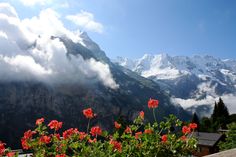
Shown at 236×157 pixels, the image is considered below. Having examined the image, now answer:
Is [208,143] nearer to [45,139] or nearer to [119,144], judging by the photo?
[119,144]

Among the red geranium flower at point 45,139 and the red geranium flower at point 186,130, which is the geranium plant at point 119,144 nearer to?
the red geranium flower at point 45,139

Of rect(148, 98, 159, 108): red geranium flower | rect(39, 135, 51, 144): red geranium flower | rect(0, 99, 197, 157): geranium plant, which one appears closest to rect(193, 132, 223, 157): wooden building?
rect(148, 98, 159, 108): red geranium flower

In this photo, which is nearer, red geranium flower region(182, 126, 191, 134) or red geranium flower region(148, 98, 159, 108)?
red geranium flower region(182, 126, 191, 134)

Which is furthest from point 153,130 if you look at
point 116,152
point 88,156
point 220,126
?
point 220,126

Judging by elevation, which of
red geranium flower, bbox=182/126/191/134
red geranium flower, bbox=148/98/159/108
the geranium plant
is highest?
red geranium flower, bbox=148/98/159/108

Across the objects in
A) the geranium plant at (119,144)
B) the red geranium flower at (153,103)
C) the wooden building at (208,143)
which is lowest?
the wooden building at (208,143)

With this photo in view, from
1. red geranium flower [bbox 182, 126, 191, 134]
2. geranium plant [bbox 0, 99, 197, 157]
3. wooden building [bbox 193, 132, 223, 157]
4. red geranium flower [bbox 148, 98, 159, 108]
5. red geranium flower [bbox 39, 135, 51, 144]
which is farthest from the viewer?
wooden building [bbox 193, 132, 223, 157]

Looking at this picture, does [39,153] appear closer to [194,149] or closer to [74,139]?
[74,139]

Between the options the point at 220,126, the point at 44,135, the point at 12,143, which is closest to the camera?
the point at 44,135

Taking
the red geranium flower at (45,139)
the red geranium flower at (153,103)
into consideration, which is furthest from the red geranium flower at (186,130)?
the red geranium flower at (45,139)

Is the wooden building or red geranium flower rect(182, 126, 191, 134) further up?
red geranium flower rect(182, 126, 191, 134)

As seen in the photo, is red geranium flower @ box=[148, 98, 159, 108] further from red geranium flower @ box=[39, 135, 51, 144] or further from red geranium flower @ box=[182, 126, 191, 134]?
red geranium flower @ box=[39, 135, 51, 144]

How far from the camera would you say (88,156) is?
19.9 feet

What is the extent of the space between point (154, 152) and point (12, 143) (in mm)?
207530
